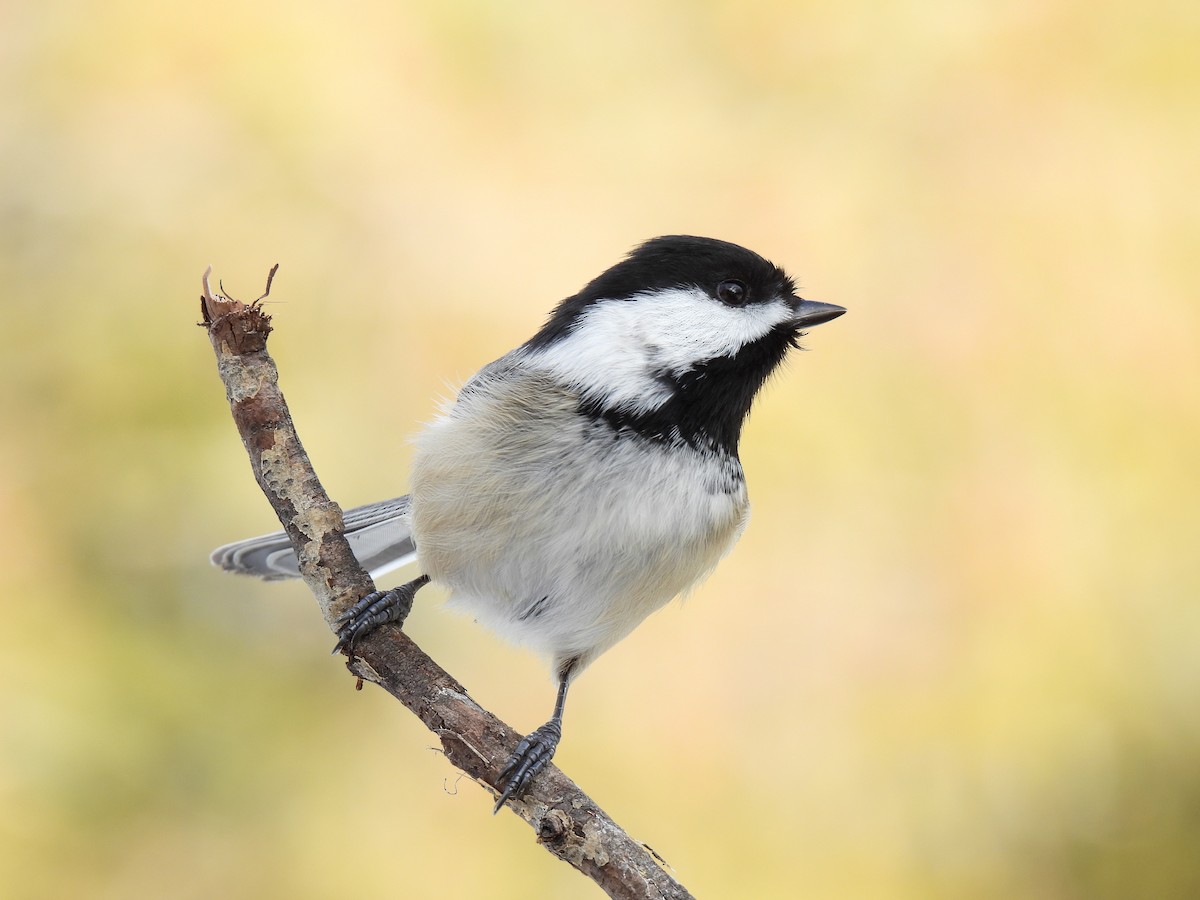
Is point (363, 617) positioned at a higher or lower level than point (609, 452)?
lower

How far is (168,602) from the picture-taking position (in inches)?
83.4

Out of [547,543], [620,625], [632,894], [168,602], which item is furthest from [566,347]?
[168,602]

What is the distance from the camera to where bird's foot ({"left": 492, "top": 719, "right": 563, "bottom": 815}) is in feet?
3.72

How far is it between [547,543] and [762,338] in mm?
382

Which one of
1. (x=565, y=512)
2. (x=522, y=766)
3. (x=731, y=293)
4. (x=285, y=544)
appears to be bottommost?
(x=522, y=766)

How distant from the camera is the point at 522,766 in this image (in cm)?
115

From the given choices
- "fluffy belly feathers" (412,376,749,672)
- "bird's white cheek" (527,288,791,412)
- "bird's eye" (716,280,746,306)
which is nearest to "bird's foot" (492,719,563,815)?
"fluffy belly feathers" (412,376,749,672)

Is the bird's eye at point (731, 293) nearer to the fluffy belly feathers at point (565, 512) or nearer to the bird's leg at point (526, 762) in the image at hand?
the fluffy belly feathers at point (565, 512)

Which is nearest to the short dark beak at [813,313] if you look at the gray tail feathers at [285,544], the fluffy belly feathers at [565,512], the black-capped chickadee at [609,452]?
the black-capped chickadee at [609,452]

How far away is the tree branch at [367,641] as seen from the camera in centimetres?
107

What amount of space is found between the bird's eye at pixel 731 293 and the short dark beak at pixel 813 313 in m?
0.08

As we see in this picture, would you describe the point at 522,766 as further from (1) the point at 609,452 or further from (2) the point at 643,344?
(2) the point at 643,344

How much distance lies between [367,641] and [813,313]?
0.70m

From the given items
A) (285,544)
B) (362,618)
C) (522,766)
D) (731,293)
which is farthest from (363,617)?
(731,293)
